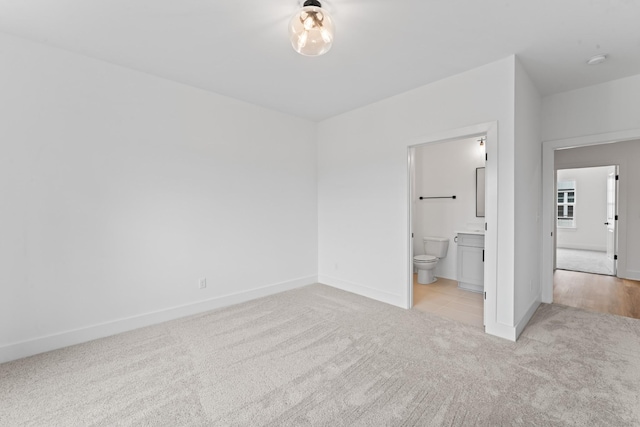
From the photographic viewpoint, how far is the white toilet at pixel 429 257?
4.45m

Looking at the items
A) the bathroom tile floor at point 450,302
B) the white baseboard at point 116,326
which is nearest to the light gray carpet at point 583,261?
the bathroom tile floor at point 450,302

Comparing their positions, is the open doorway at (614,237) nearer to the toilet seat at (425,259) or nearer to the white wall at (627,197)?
the white wall at (627,197)

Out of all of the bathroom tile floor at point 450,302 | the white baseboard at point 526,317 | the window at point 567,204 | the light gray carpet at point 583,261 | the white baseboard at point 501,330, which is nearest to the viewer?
the white baseboard at point 501,330

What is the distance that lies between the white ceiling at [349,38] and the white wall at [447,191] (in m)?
1.61

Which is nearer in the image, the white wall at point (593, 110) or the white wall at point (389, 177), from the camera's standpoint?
the white wall at point (389, 177)

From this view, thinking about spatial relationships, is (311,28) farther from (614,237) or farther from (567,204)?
(567,204)

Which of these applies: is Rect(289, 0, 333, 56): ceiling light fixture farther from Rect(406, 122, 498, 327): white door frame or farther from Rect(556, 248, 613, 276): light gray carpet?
Rect(556, 248, 613, 276): light gray carpet

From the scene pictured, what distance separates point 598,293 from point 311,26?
201 inches

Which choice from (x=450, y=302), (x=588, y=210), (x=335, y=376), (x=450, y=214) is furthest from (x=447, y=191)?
(x=588, y=210)

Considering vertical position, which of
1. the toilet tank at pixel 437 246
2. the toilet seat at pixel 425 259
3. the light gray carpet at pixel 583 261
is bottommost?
the light gray carpet at pixel 583 261

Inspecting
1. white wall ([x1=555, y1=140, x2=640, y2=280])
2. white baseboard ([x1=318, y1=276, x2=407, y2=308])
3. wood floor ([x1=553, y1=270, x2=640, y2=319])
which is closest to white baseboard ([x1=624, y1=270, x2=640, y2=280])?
white wall ([x1=555, y1=140, x2=640, y2=280])

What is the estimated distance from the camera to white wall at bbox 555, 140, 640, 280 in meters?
4.65

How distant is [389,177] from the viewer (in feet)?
12.0

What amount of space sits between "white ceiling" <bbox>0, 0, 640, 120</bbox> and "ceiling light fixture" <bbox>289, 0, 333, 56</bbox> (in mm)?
158
